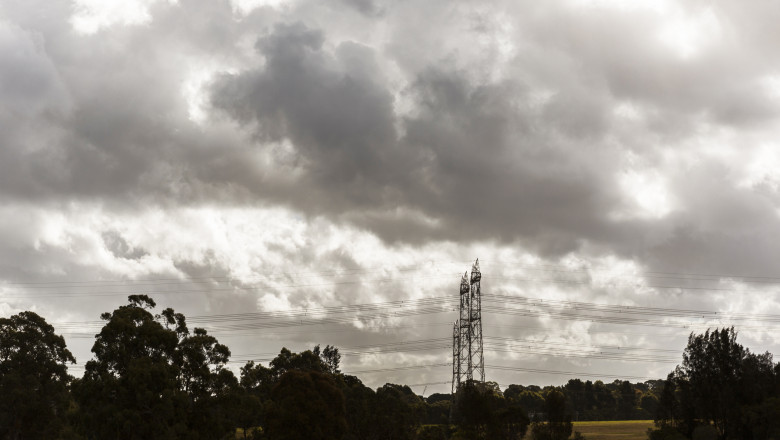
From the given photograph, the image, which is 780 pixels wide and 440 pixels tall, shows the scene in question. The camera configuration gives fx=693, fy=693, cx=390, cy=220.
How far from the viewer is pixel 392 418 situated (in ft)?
303

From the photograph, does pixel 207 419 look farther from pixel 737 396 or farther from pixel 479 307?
pixel 737 396

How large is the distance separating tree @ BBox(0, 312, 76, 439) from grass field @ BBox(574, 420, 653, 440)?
291ft

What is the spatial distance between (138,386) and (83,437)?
13.3m

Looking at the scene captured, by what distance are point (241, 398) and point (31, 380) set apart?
32.3 metres

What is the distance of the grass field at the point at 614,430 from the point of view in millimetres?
130750

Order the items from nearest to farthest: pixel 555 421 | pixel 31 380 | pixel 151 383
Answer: pixel 151 383 → pixel 31 380 → pixel 555 421

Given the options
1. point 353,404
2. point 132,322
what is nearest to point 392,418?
point 353,404

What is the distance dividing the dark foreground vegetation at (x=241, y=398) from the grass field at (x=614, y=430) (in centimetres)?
2675

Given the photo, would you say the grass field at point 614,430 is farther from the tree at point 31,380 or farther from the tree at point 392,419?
the tree at point 31,380

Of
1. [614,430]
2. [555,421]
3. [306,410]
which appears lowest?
[614,430]

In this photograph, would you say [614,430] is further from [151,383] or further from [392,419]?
[151,383]

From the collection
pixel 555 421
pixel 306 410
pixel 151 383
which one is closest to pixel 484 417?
pixel 555 421

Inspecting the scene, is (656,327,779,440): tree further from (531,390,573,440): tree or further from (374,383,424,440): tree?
(374,383,424,440): tree

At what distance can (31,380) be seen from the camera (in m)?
86.0
